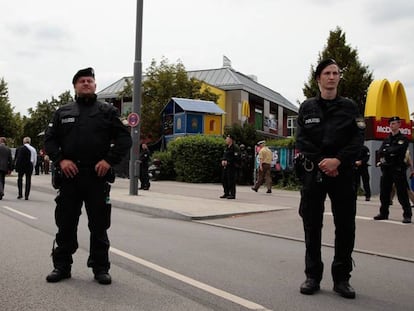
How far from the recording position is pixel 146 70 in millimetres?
41812

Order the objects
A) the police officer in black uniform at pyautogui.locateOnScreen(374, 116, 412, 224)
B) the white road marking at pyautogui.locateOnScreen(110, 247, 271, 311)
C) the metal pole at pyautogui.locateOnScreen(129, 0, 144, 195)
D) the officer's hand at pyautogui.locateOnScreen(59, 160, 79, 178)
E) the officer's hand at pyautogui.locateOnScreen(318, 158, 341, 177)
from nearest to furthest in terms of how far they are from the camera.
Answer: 1. the white road marking at pyautogui.locateOnScreen(110, 247, 271, 311)
2. the officer's hand at pyautogui.locateOnScreen(318, 158, 341, 177)
3. the officer's hand at pyautogui.locateOnScreen(59, 160, 79, 178)
4. the police officer in black uniform at pyautogui.locateOnScreen(374, 116, 412, 224)
5. the metal pole at pyautogui.locateOnScreen(129, 0, 144, 195)

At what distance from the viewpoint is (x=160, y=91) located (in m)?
40.0

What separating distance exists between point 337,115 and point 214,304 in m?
1.97

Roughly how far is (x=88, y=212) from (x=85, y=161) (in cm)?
49

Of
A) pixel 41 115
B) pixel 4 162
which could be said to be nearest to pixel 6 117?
pixel 41 115

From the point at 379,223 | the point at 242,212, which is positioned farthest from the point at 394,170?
the point at 242,212

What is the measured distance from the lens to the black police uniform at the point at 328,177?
4559 millimetres

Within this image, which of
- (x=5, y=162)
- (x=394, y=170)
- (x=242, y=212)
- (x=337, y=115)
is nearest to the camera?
(x=337, y=115)

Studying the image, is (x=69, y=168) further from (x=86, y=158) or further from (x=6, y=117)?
(x=6, y=117)

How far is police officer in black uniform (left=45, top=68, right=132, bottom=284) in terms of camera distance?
15.7ft

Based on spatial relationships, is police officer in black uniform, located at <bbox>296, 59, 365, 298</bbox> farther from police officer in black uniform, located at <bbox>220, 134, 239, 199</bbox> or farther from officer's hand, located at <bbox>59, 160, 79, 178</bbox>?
police officer in black uniform, located at <bbox>220, 134, 239, 199</bbox>

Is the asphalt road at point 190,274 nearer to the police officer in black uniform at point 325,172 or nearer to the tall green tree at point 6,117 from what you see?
the police officer in black uniform at point 325,172

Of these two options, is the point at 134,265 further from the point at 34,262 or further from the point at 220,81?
the point at 220,81

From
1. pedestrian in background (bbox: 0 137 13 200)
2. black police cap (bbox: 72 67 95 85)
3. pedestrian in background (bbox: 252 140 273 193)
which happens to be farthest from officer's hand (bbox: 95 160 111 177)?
pedestrian in background (bbox: 252 140 273 193)
